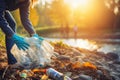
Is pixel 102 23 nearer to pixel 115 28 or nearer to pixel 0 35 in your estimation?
pixel 115 28

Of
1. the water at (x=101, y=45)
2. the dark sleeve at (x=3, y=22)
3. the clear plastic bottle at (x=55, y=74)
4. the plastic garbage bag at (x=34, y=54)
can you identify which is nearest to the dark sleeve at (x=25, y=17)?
the plastic garbage bag at (x=34, y=54)

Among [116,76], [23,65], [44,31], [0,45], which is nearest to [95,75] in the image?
[116,76]

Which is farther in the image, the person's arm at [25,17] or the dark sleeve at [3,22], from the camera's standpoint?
the person's arm at [25,17]

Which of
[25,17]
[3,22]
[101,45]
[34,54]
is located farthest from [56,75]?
[101,45]

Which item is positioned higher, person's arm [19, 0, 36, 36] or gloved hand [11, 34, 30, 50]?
person's arm [19, 0, 36, 36]

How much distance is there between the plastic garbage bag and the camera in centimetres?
638

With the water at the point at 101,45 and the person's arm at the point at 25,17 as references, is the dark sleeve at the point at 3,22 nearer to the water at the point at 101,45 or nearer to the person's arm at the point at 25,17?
the person's arm at the point at 25,17

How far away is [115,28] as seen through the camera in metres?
51.9

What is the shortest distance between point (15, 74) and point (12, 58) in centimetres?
31

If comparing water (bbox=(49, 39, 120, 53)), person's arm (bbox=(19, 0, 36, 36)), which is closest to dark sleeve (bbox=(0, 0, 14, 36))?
person's arm (bbox=(19, 0, 36, 36))

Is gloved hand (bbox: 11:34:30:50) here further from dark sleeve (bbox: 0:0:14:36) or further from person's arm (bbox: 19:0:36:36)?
person's arm (bbox: 19:0:36:36)

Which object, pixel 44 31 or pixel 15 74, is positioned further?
pixel 44 31

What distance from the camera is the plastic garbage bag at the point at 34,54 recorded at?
638cm

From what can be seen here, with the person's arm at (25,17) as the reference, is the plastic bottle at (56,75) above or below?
below
